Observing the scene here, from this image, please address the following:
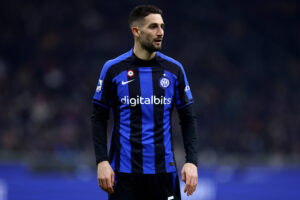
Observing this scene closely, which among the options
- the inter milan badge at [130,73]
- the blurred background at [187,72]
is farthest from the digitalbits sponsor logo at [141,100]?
the blurred background at [187,72]

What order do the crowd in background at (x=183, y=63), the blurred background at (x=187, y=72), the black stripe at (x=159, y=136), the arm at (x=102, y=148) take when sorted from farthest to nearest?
the crowd in background at (x=183, y=63)
the blurred background at (x=187, y=72)
the black stripe at (x=159, y=136)
the arm at (x=102, y=148)

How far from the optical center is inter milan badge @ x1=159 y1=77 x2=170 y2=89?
9.78 ft

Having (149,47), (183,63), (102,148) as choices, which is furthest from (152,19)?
(183,63)

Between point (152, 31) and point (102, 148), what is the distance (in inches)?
29.5

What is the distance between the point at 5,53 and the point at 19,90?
A: 1299 mm

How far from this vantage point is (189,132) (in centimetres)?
299

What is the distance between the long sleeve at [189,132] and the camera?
2.94m

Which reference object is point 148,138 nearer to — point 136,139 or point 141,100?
point 136,139

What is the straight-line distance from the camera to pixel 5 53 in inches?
A: 515

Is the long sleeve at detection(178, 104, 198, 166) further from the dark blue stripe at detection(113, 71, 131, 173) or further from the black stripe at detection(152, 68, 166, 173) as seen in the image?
the dark blue stripe at detection(113, 71, 131, 173)

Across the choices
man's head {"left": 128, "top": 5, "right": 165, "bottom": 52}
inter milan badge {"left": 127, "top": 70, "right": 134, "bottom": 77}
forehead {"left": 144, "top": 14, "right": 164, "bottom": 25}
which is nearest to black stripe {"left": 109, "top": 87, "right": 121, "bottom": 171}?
inter milan badge {"left": 127, "top": 70, "right": 134, "bottom": 77}

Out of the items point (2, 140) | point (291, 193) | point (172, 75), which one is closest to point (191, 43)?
point (2, 140)

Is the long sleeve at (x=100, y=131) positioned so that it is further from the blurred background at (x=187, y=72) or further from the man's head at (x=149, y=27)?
the blurred background at (x=187, y=72)

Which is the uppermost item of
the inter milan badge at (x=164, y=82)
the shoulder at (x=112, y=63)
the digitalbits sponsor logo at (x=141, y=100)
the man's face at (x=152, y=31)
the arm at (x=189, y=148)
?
the man's face at (x=152, y=31)
